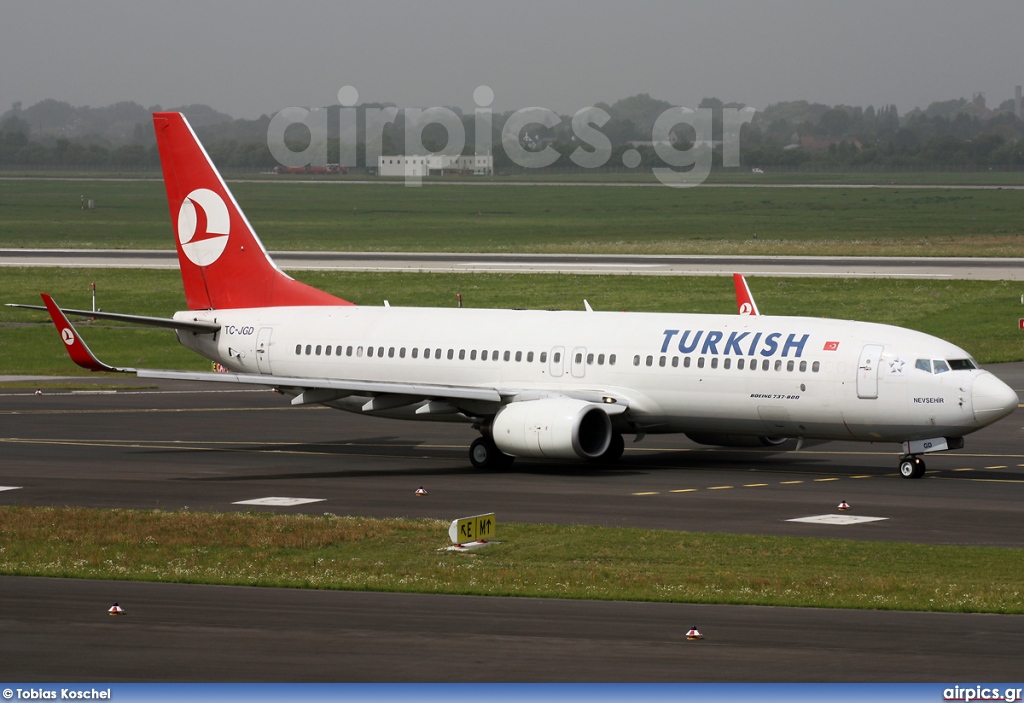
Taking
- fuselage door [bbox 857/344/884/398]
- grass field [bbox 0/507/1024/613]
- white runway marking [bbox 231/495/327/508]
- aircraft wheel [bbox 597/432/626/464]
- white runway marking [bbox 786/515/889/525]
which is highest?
fuselage door [bbox 857/344/884/398]

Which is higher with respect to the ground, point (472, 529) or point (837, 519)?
point (472, 529)

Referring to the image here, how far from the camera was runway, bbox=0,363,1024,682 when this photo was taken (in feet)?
65.8

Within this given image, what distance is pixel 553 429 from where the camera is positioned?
40.5 metres

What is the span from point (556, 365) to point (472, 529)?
14513mm

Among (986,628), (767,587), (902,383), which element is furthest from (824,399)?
(986,628)

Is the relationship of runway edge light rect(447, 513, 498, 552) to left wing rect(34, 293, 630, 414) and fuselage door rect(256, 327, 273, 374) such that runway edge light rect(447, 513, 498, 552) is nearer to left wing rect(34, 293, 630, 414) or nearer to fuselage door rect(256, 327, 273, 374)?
left wing rect(34, 293, 630, 414)

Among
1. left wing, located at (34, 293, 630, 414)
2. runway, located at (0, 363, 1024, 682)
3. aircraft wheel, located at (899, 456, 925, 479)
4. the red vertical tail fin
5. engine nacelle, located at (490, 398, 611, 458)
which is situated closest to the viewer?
runway, located at (0, 363, 1024, 682)

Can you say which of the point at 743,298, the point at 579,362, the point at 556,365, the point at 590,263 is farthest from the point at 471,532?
the point at 590,263

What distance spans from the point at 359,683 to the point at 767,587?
8.76 metres

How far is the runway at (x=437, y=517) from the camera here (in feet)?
65.8

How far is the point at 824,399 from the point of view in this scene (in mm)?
39625

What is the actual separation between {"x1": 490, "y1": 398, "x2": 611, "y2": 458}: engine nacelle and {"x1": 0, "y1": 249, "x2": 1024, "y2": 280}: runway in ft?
180

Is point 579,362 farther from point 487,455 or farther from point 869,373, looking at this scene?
point 869,373

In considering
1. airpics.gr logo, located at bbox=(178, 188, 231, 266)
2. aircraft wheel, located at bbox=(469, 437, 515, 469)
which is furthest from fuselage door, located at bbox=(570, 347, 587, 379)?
airpics.gr logo, located at bbox=(178, 188, 231, 266)
